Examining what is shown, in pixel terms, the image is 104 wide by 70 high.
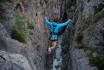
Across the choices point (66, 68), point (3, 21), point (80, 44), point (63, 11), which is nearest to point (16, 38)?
point (3, 21)

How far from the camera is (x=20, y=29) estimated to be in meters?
17.1

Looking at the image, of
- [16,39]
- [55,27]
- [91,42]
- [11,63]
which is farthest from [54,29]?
[11,63]

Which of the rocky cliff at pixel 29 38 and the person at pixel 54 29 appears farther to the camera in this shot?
the person at pixel 54 29

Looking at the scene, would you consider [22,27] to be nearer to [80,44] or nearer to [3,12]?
[3,12]

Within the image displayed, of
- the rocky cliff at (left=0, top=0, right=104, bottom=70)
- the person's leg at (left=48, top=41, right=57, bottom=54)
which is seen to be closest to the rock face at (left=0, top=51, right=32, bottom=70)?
the rocky cliff at (left=0, top=0, right=104, bottom=70)

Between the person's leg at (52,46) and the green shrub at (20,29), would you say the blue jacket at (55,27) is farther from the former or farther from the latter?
the green shrub at (20,29)

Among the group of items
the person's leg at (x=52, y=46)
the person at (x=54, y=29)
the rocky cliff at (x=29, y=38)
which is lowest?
the person's leg at (x=52, y=46)

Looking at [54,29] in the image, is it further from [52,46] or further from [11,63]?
[11,63]

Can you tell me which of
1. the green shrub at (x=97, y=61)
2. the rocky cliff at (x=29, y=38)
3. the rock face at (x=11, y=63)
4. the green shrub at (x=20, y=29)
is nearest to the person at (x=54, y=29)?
the rocky cliff at (x=29, y=38)

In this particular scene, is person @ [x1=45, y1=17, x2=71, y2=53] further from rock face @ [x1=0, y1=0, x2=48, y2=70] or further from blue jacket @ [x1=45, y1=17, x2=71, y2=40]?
rock face @ [x1=0, y1=0, x2=48, y2=70]

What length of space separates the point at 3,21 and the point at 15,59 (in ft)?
14.9

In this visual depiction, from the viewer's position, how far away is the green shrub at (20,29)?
16.2 m

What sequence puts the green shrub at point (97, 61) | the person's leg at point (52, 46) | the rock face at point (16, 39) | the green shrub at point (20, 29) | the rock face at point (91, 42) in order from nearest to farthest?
1. the rock face at point (16, 39)
2. the green shrub at point (97, 61)
3. the rock face at point (91, 42)
4. the green shrub at point (20, 29)
5. the person's leg at point (52, 46)

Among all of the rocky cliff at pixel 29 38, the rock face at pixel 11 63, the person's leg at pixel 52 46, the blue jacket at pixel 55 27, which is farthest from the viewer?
the person's leg at pixel 52 46
